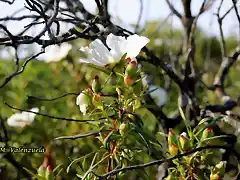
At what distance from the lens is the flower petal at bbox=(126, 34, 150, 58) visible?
3.24 feet

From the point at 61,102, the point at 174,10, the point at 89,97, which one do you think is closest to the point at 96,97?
the point at 89,97

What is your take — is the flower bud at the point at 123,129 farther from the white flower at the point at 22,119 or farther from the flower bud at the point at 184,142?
the white flower at the point at 22,119

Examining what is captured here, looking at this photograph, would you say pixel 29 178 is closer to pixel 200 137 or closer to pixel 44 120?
pixel 44 120

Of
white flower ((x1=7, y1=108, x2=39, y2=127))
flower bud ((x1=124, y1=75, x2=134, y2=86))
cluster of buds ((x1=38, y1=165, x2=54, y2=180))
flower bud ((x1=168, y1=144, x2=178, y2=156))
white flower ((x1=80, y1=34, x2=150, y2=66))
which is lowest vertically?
cluster of buds ((x1=38, y1=165, x2=54, y2=180))

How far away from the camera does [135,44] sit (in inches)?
39.4

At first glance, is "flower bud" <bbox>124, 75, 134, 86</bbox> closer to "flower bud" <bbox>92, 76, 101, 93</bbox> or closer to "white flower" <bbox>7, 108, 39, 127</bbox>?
"flower bud" <bbox>92, 76, 101, 93</bbox>

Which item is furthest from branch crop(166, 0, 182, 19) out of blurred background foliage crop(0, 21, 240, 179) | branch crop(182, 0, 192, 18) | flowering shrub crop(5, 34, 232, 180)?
flowering shrub crop(5, 34, 232, 180)

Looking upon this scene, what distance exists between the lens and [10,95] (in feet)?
7.30

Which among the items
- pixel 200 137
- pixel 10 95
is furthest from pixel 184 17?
pixel 10 95

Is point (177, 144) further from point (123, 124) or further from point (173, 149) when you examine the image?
point (123, 124)

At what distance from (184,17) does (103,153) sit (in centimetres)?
Result: 61

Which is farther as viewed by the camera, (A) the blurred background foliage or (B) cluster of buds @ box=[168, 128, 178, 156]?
(A) the blurred background foliage

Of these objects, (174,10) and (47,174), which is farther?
(174,10)

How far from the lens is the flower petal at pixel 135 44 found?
99 centimetres
